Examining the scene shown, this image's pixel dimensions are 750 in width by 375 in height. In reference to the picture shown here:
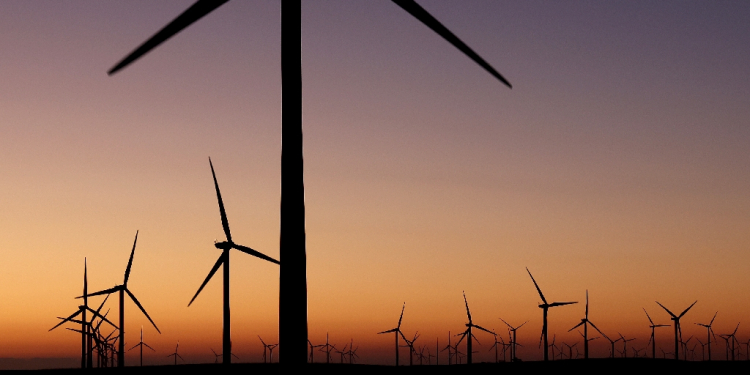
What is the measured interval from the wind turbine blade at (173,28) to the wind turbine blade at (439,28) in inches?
233

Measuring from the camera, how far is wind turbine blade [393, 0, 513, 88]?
3231 cm

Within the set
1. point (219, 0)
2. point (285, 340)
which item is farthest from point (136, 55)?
point (285, 340)

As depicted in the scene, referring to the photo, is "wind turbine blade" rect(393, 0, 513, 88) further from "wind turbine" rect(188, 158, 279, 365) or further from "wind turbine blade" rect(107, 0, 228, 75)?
"wind turbine" rect(188, 158, 279, 365)

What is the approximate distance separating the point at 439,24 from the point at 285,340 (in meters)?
13.7

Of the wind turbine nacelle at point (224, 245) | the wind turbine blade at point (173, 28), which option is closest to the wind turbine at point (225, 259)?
the wind turbine nacelle at point (224, 245)

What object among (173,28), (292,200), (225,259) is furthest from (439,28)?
(225,259)

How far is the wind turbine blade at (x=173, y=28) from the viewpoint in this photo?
98.5 feet

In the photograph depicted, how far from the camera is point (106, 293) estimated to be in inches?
4419

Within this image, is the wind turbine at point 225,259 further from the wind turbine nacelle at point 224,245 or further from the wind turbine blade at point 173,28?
the wind turbine blade at point 173,28

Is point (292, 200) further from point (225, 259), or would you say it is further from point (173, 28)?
point (225, 259)

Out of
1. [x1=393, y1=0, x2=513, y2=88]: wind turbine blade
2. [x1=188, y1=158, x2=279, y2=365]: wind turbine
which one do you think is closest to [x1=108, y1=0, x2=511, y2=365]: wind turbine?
[x1=393, y1=0, x2=513, y2=88]: wind turbine blade

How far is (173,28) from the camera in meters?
30.6

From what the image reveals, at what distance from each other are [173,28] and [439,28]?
866cm

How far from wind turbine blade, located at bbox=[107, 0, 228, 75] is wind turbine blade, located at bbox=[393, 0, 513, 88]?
5.91 m
